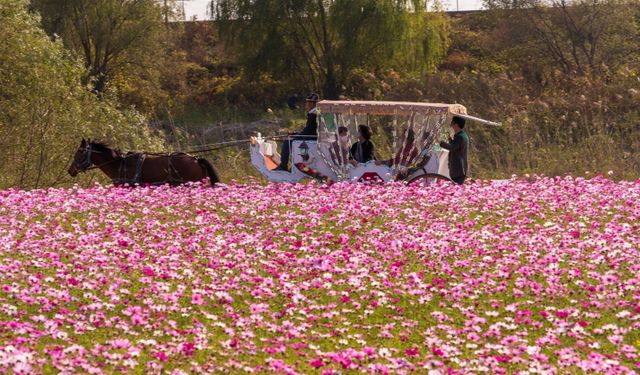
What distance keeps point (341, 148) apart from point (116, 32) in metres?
48.3

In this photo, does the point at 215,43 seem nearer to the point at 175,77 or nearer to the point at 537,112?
the point at 175,77

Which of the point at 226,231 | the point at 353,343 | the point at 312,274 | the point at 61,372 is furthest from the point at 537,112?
the point at 61,372

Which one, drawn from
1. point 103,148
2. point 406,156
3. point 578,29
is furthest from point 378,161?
point 578,29

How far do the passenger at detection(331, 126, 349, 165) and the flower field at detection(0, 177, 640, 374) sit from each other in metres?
3.99

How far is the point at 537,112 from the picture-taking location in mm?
30984

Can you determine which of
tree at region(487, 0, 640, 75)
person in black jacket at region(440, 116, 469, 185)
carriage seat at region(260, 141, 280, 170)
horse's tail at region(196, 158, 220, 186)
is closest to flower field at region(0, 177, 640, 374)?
person in black jacket at region(440, 116, 469, 185)

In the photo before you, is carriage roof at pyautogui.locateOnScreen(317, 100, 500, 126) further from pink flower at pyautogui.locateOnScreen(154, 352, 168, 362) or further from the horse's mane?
pink flower at pyautogui.locateOnScreen(154, 352, 168, 362)

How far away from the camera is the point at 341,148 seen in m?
21.0

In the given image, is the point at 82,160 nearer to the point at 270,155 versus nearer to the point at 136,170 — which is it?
the point at 136,170

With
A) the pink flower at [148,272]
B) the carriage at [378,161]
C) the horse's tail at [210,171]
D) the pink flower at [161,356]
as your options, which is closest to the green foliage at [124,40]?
the horse's tail at [210,171]

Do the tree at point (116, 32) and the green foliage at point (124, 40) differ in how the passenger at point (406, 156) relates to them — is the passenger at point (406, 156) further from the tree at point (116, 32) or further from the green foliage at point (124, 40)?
the tree at point (116, 32)

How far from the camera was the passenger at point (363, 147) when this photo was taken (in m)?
21.5

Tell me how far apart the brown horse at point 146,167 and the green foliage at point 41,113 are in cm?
239

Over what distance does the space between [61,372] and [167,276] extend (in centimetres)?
322
